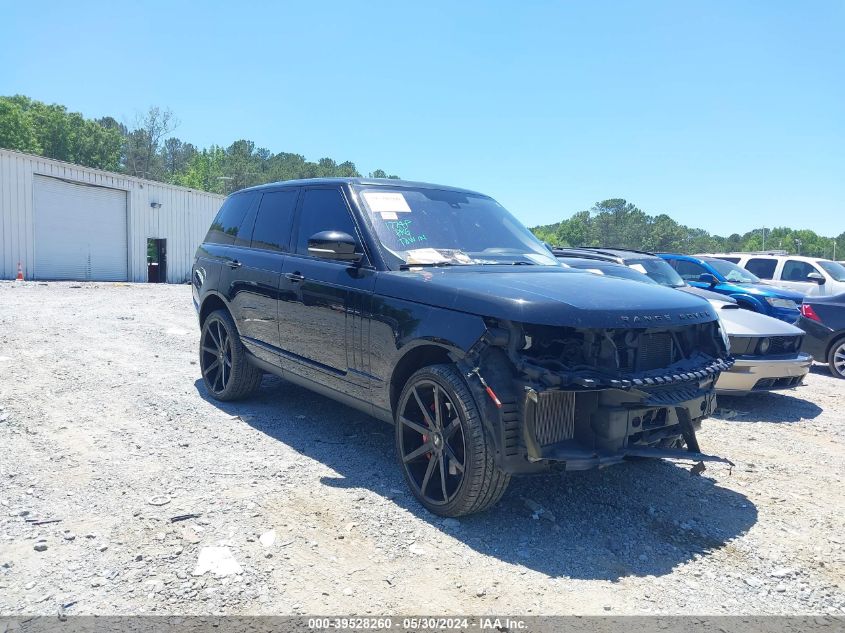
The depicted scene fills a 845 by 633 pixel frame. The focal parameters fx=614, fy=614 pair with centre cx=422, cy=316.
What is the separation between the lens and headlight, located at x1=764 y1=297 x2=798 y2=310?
33.4 ft

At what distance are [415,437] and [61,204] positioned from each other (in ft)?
81.0

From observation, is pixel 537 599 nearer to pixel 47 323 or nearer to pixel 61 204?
pixel 47 323

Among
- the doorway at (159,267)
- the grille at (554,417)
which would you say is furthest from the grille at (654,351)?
the doorway at (159,267)

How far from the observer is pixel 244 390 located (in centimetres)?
578

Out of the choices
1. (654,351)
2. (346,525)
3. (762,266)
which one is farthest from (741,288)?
(346,525)

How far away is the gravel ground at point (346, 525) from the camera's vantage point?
2.88 m

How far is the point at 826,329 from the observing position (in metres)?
9.23

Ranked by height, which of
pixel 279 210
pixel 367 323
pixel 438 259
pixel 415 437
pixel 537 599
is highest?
pixel 279 210

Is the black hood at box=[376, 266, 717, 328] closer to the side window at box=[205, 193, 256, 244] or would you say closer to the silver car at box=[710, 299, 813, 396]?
the side window at box=[205, 193, 256, 244]

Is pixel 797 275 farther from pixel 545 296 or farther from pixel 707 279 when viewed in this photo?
pixel 545 296

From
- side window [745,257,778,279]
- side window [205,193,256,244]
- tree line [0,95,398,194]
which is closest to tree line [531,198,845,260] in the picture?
tree line [0,95,398,194]

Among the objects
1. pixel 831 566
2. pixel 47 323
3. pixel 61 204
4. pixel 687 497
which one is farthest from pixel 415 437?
pixel 61 204

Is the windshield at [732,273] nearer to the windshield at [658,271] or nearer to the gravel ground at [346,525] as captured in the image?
the windshield at [658,271]

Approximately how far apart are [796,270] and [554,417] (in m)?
12.1
